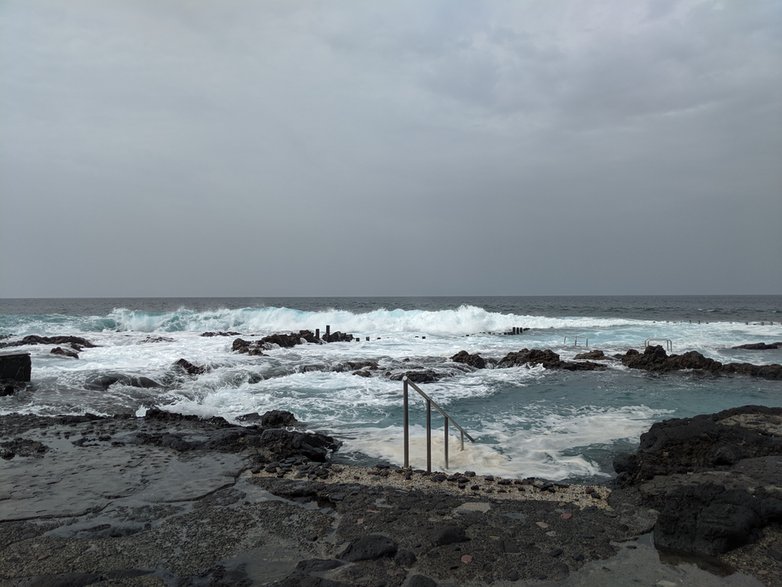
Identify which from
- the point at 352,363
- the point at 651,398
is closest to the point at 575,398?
the point at 651,398

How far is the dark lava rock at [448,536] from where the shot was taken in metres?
4.70

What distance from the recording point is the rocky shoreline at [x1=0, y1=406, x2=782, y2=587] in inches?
167

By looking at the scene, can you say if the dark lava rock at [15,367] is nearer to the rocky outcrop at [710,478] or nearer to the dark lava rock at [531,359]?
the rocky outcrop at [710,478]

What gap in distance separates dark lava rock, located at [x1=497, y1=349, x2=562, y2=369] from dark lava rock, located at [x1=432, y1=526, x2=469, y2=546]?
50.6ft

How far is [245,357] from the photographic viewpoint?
66.6 feet

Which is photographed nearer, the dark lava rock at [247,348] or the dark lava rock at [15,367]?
the dark lava rock at [15,367]

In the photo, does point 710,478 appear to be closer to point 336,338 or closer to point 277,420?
point 277,420

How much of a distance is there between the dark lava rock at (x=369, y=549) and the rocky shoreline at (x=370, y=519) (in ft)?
0.05

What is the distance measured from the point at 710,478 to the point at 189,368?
573 inches

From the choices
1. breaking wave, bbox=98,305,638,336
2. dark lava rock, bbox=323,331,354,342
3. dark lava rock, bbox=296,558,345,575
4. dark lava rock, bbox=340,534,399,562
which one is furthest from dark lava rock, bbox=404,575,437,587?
breaking wave, bbox=98,305,638,336

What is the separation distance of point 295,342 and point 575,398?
15897 mm

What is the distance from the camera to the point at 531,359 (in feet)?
66.5

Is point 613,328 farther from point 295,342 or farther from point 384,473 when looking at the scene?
point 384,473

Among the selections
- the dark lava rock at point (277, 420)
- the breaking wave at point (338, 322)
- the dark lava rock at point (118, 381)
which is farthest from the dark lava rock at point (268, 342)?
the breaking wave at point (338, 322)
